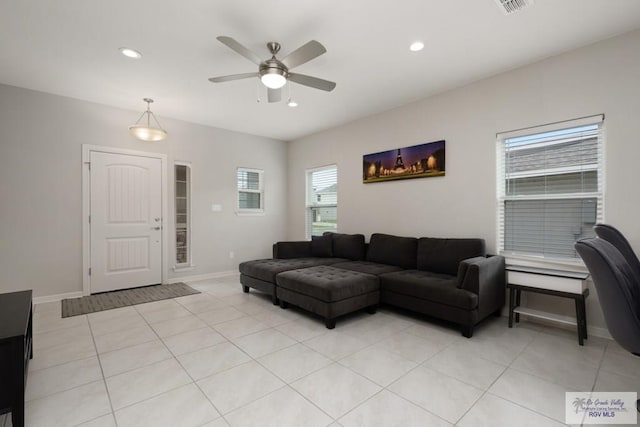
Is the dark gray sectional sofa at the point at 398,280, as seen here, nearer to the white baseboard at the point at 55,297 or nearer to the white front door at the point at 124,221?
the white front door at the point at 124,221

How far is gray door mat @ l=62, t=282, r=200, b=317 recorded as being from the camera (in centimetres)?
357

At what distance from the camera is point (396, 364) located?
2262 mm

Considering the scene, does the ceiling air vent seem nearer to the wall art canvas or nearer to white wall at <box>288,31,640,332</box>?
Answer: white wall at <box>288,31,640,332</box>

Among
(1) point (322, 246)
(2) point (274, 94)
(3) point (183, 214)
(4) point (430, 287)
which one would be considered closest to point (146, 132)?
(3) point (183, 214)

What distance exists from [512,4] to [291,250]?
3.91 m

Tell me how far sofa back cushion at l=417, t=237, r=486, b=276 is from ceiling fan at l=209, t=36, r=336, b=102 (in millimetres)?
2245

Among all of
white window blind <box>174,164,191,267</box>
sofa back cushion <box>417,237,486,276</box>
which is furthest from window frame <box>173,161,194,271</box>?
sofa back cushion <box>417,237,486,276</box>

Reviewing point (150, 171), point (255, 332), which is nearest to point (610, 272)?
point (255, 332)

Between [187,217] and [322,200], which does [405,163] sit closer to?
[322,200]

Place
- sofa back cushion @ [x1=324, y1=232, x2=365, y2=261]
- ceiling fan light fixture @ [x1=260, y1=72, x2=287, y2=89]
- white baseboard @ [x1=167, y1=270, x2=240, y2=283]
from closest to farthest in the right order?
ceiling fan light fixture @ [x1=260, y1=72, x2=287, y2=89], sofa back cushion @ [x1=324, y1=232, x2=365, y2=261], white baseboard @ [x1=167, y1=270, x2=240, y2=283]

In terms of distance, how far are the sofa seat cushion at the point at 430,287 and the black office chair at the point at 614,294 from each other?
1.20m

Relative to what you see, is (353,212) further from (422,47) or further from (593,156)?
(593,156)

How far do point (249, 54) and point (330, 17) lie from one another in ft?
2.38

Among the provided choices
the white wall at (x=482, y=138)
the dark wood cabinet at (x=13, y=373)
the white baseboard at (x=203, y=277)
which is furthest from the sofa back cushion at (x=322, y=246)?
the dark wood cabinet at (x=13, y=373)
